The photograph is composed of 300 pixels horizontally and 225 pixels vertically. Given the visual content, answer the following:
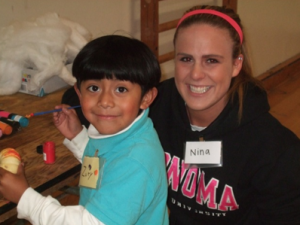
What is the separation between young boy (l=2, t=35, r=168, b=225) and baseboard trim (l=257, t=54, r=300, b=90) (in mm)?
3024

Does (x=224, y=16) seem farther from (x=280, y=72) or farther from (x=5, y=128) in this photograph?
(x=280, y=72)

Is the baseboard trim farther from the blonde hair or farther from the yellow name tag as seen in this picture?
the yellow name tag

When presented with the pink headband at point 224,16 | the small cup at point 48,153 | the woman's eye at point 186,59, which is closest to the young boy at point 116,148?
the small cup at point 48,153

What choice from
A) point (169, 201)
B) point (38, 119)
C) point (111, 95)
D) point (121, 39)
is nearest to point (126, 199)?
point (111, 95)

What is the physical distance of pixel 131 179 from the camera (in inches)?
35.1

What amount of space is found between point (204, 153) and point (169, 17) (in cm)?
154

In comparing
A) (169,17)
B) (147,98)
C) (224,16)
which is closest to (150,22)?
(169,17)

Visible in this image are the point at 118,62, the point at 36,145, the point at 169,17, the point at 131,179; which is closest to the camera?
the point at 131,179

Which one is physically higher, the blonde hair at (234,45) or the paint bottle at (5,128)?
the blonde hair at (234,45)

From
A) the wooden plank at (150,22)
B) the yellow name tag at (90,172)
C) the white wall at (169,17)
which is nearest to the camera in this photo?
the yellow name tag at (90,172)

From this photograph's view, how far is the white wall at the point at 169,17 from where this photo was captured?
1.91 metres

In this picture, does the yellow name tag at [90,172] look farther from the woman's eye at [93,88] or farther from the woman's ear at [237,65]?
the woman's ear at [237,65]

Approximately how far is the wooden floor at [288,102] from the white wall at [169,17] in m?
0.25

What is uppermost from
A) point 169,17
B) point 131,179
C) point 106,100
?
point 106,100
